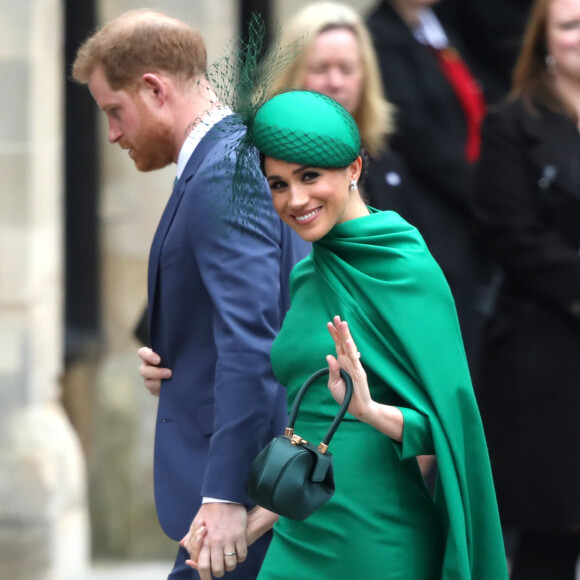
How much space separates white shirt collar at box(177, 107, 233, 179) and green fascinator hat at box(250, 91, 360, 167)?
13.8 inches

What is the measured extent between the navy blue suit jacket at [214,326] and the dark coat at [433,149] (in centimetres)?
183

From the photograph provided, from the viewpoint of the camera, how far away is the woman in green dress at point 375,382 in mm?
2713

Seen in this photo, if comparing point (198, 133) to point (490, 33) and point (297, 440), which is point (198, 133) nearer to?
point (297, 440)

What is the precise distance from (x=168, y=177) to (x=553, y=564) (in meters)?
2.31

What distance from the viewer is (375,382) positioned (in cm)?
275

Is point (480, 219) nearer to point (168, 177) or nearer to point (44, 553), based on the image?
point (168, 177)

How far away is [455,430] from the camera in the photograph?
272 cm

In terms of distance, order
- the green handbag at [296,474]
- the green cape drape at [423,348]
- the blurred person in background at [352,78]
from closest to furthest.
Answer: the green handbag at [296,474] < the green cape drape at [423,348] < the blurred person in background at [352,78]

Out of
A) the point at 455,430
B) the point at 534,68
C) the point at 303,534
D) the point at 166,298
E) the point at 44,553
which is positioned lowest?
the point at 44,553

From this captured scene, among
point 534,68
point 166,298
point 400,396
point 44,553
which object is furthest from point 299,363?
point 44,553

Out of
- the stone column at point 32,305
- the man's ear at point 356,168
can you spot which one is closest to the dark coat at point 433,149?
the stone column at point 32,305

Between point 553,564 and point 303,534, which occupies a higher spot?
point 303,534

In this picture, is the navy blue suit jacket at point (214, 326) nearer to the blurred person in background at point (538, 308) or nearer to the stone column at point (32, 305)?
the blurred person in background at point (538, 308)

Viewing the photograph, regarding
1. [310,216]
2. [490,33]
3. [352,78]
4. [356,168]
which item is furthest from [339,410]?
[490,33]
